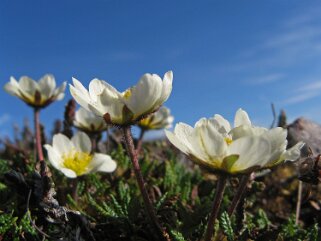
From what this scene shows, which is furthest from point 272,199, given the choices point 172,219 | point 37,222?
point 37,222

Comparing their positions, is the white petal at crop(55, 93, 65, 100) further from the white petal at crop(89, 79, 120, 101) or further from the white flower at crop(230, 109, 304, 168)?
the white flower at crop(230, 109, 304, 168)

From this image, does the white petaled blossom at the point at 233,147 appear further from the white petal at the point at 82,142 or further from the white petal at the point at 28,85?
the white petal at the point at 28,85

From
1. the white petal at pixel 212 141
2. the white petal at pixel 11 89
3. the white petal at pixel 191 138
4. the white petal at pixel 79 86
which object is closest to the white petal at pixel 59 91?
the white petal at pixel 11 89

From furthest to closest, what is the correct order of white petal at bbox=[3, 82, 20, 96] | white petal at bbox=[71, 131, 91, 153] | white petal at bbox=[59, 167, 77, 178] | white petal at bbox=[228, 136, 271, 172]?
white petal at bbox=[3, 82, 20, 96]
white petal at bbox=[71, 131, 91, 153]
white petal at bbox=[59, 167, 77, 178]
white petal at bbox=[228, 136, 271, 172]

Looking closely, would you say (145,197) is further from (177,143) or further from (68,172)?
(68,172)

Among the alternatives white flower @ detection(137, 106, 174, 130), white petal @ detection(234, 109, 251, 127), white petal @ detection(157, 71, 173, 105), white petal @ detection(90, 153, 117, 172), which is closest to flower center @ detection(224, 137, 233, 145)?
white petal @ detection(234, 109, 251, 127)

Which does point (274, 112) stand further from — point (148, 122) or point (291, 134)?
point (148, 122)
